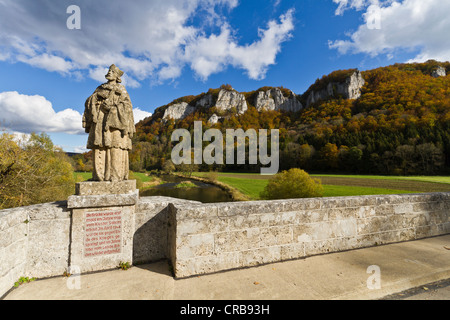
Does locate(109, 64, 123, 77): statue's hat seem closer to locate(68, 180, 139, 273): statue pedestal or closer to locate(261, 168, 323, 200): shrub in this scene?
locate(68, 180, 139, 273): statue pedestal

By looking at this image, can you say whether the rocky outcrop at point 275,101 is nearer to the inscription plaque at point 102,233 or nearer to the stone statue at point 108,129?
the stone statue at point 108,129

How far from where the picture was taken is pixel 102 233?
3438mm

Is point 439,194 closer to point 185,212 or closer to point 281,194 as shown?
point 185,212

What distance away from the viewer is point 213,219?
11.3ft

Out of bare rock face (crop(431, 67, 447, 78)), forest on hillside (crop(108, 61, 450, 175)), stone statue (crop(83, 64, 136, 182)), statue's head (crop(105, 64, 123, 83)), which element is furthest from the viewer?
bare rock face (crop(431, 67, 447, 78))

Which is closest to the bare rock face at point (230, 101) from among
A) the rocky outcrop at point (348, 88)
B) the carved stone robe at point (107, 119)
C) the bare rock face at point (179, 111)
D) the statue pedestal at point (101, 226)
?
the bare rock face at point (179, 111)

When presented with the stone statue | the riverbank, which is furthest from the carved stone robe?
the riverbank

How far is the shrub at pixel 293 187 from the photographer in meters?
20.9

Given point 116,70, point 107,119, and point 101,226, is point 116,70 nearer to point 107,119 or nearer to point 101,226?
point 107,119

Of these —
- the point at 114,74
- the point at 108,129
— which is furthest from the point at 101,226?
the point at 114,74

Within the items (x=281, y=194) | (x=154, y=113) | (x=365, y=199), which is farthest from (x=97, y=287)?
(x=154, y=113)

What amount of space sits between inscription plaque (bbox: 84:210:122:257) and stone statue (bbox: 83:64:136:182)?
0.64 meters

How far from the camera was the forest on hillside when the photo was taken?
139 feet

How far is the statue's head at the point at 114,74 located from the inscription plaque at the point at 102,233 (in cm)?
255
